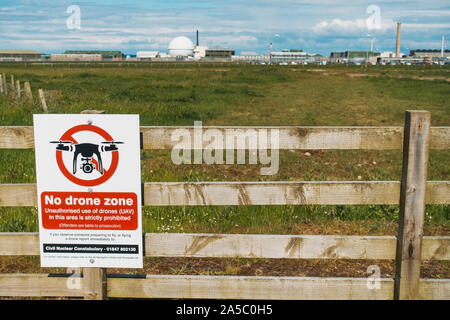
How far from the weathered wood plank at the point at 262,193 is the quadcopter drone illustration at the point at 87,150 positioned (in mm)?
420

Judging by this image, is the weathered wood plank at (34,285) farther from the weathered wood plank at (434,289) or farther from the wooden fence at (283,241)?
the weathered wood plank at (434,289)

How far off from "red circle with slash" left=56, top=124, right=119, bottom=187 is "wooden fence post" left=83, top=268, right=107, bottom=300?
2.46 feet

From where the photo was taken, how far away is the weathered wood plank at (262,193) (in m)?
3.91

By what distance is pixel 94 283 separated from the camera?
3979 millimetres

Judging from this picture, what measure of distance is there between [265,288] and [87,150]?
1842mm

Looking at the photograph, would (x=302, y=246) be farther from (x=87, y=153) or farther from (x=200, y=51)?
(x=200, y=51)

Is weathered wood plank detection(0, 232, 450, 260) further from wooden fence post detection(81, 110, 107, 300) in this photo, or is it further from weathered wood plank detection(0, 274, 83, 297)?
wooden fence post detection(81, 110, 107, 300)

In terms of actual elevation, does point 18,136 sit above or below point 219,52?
below

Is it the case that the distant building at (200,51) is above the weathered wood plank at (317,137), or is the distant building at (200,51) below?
above

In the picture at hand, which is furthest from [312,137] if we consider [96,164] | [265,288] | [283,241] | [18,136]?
[18,136]

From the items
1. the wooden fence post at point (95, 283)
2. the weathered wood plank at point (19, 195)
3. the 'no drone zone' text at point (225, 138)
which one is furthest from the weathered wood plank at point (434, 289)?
the weathered wood plank at point (19, 195)

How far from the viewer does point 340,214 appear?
6.74 metres

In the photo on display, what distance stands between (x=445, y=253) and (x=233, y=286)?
1.79m
